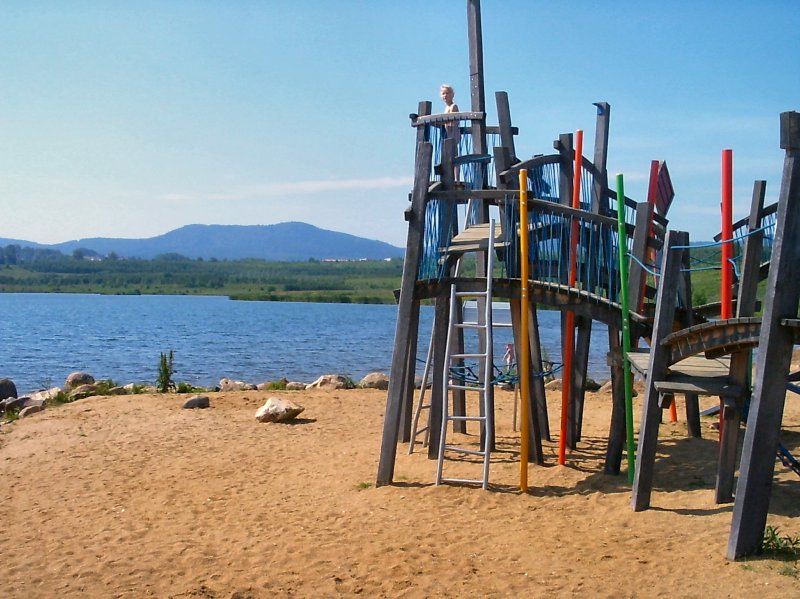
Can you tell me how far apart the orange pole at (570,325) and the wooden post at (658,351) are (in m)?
1.92

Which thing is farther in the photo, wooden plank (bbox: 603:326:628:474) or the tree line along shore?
the tree line along shore

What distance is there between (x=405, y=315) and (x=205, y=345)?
32.1 m

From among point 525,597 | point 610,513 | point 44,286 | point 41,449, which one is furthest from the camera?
point 44,286

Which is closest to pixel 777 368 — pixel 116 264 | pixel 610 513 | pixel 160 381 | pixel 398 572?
pixel 610 513

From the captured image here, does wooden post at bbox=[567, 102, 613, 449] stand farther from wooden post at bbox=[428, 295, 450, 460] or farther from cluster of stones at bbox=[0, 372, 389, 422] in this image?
cluster of stones at bbox=[0, 372, 389, 422]

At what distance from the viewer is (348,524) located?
8.27 metres

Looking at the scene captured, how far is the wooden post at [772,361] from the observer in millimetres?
6383

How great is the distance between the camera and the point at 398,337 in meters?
9.59

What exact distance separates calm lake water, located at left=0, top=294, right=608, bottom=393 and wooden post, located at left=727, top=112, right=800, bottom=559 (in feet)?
59.0

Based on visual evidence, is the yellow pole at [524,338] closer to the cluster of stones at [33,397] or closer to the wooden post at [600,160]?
the wooden post at [600,160]

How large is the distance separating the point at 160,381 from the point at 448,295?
34.1 feet

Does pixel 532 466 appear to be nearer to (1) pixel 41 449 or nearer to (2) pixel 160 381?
(1) pixel 41 449

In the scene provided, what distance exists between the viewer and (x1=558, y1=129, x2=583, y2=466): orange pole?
9.89 meters

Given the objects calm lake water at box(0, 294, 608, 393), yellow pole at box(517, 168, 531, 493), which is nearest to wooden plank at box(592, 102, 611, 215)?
yellow pole at box(517, 168, 531, 493)
